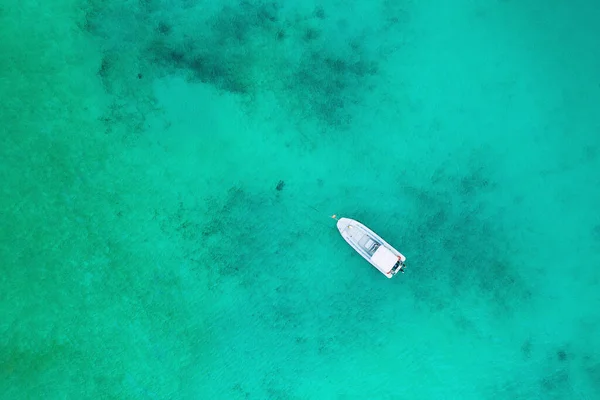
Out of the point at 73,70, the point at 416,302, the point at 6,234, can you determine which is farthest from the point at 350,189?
the point at 6,234

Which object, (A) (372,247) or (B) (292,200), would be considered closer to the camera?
(A) (372,247)

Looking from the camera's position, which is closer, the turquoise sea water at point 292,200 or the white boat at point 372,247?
the white boat at point 372,247

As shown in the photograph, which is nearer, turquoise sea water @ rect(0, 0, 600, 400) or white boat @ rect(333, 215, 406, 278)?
white boat @ rect(333, 215, 406, 278)

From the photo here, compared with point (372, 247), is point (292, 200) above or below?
below

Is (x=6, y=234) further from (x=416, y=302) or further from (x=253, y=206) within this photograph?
(x=416, y=302)
